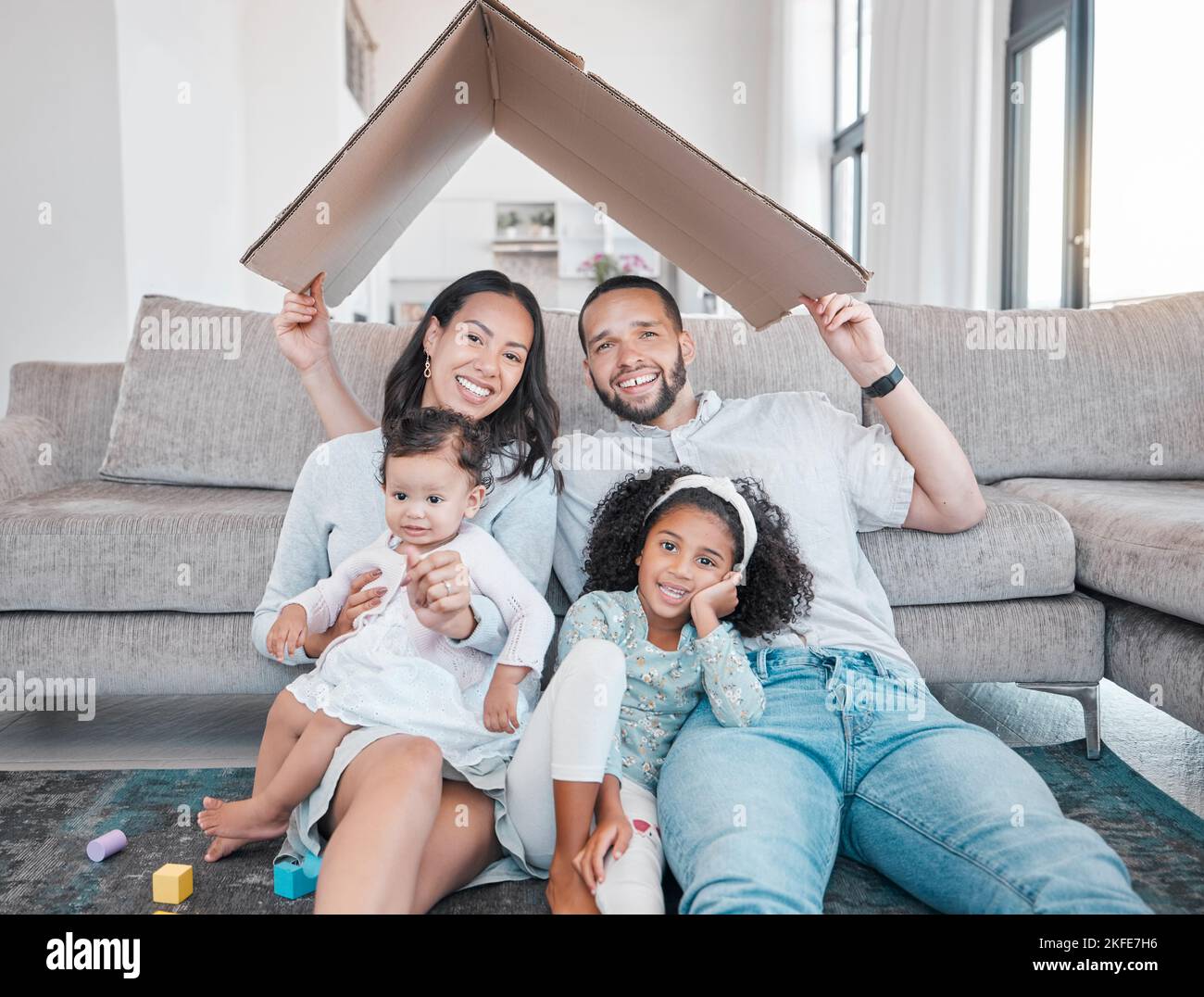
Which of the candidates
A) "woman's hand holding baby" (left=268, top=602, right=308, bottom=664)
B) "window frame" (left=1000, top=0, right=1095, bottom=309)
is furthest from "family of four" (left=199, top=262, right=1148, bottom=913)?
"window frame" (left=1000, top=0, right=1095, bottom=309)

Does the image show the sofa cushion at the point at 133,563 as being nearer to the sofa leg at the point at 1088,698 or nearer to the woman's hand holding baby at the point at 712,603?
the woman's hand holding baby at the point at 712,603

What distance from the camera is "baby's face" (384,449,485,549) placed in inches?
49.0

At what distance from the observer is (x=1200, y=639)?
57.6 inches

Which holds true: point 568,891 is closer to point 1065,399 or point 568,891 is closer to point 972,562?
point 972,562

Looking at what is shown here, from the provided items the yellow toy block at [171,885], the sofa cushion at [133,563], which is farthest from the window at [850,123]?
the yellow toy block at [171,885]

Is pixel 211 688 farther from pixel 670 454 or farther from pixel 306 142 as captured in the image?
pixel 306 142

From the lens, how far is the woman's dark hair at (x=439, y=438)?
4.12 feet

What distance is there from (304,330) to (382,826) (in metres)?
0.79

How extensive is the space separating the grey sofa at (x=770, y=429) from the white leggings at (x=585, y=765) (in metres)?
0.55

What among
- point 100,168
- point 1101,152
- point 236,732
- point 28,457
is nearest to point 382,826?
point 236,732

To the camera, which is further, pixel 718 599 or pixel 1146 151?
pixel 1146 151

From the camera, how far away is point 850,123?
21.0ft

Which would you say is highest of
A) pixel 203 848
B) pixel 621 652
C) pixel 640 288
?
pixel 640 288
